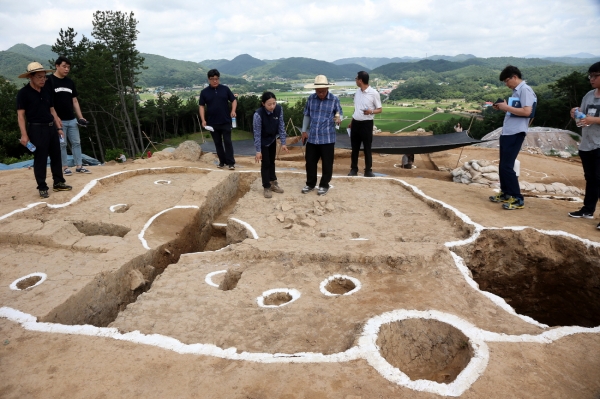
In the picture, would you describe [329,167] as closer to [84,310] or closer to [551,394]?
[84,310]

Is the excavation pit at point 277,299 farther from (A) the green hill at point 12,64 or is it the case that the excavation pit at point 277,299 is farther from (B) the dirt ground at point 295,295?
(A) the green hill at point 12,64

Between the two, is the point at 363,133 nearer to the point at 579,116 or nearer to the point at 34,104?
the point at 579,116

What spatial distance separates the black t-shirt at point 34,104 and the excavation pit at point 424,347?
625 centimetres

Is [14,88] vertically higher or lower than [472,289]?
higher

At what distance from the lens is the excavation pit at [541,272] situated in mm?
4859

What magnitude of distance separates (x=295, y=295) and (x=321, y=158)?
135 inches

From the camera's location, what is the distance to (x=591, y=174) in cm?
514

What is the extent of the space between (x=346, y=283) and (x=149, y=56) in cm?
17764

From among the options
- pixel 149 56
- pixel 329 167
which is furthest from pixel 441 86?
pixel 149 56

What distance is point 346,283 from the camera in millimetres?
4219

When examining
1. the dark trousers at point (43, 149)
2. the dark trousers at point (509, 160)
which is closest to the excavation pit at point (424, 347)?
the dark trousers at point (509, 160)

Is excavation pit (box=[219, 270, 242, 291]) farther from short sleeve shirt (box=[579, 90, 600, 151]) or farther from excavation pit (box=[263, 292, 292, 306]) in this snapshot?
short sleeve shirt (box=[579, 90, 600, 151])

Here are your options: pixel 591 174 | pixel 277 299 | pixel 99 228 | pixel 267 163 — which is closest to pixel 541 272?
pixel 591 174

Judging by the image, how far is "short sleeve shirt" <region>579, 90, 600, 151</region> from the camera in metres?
4.84
